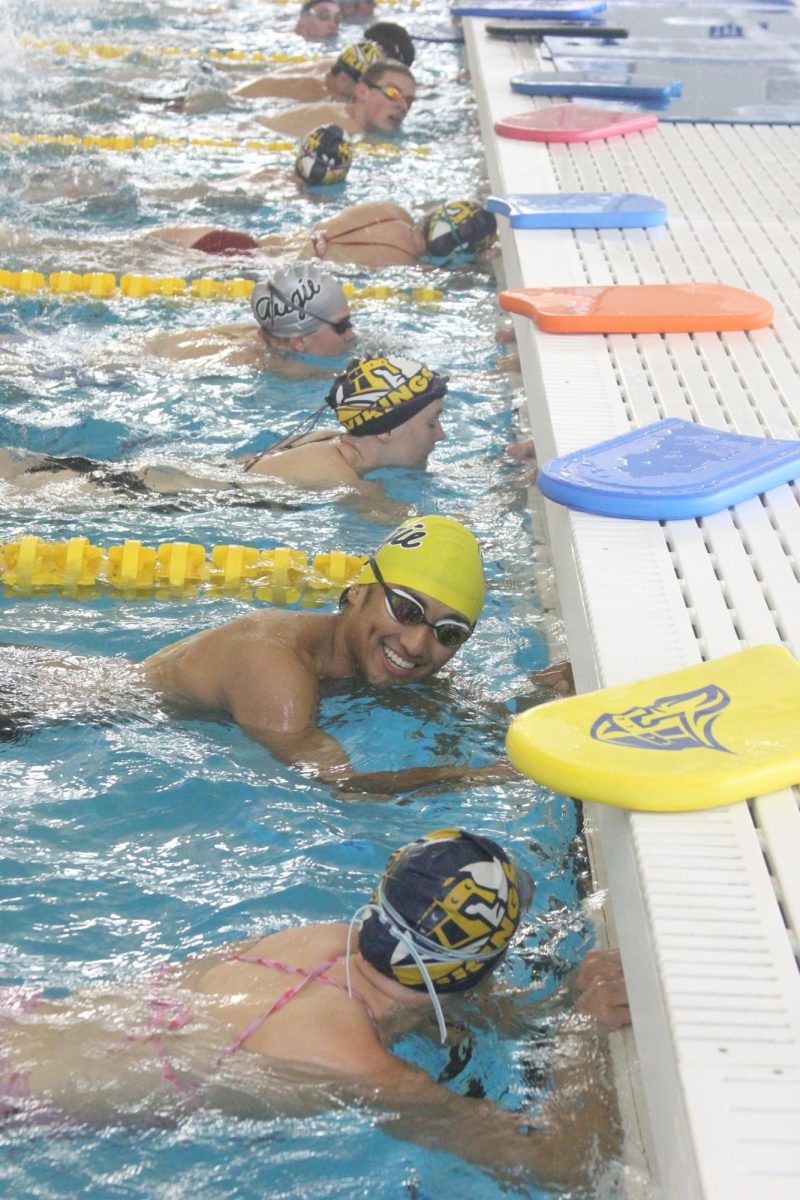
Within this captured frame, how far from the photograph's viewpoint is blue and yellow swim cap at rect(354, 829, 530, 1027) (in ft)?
7.88

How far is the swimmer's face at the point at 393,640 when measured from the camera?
11.4 feet

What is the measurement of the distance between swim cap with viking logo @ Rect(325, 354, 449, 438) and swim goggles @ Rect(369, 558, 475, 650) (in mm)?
1420

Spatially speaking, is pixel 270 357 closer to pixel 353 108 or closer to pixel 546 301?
pixel 546 301

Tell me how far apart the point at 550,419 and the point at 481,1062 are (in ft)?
6.10

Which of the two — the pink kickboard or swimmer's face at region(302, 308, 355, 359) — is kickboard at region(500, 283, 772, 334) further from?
the pink kickboard

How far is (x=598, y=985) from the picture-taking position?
8.20ft

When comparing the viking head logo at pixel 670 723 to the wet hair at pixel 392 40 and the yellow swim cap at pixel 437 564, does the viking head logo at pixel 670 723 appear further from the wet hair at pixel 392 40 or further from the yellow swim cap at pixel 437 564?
the wet hair at pixel 392 40

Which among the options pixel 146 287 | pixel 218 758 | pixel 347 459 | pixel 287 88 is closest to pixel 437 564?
pixel 218 758

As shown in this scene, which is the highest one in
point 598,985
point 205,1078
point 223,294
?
point 598,985

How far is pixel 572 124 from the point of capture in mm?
6910

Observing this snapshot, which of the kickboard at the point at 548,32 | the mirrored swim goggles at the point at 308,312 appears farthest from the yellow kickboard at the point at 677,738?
the kickboard at the point at 548,32

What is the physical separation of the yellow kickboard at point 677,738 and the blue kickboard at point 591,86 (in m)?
5.66

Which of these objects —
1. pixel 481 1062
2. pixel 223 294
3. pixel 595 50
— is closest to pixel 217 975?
pixel 481 1062

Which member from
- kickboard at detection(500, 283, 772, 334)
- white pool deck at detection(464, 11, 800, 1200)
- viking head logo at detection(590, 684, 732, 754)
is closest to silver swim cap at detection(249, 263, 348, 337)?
white pool deck at detection(464, 11, 800, 1200)
